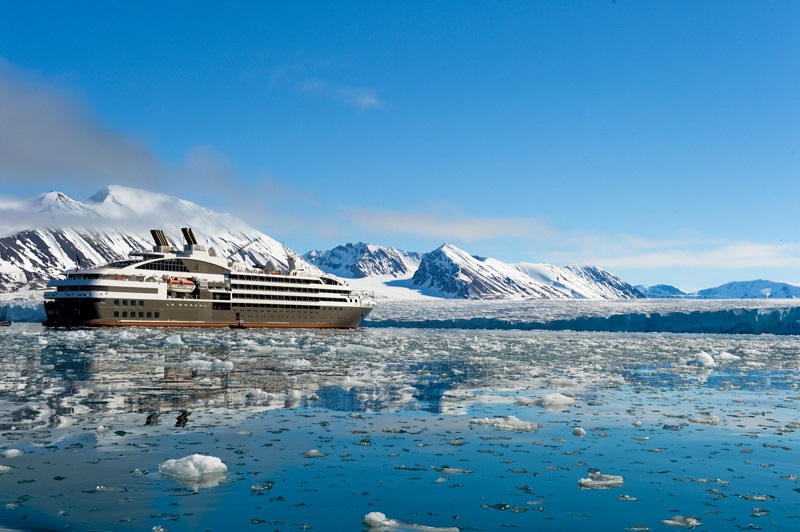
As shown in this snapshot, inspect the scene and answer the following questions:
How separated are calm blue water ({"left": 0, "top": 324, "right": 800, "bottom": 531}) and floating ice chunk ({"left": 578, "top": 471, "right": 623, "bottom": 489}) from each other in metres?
0.23

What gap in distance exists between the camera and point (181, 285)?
88.7m

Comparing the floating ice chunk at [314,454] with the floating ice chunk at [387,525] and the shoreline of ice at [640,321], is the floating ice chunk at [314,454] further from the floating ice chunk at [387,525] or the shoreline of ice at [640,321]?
the shoreline of ice at [640,321]

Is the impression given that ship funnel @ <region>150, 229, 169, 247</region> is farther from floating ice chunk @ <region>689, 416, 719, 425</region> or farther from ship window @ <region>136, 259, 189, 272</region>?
floating ice chunk @ <region>689, 416, 719, 425</region>

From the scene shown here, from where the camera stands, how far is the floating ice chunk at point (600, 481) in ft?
34.6

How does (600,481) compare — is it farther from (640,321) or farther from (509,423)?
(640,321)

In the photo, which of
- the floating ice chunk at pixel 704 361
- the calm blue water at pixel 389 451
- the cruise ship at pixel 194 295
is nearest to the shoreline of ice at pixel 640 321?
the cruise ship at pixel 194 295

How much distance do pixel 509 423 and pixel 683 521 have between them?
6944 mm

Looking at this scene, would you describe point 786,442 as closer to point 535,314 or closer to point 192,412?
point 192,412

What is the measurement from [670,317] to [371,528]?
307ft

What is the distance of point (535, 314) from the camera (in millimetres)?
115062

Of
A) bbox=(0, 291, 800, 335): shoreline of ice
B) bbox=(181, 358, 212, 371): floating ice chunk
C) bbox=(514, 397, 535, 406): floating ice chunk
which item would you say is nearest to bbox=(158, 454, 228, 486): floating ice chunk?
bbox=(514, 397, 535, 406): floating ice chunk

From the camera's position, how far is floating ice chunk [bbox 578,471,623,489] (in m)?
10.5

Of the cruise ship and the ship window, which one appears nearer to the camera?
the cruise ship

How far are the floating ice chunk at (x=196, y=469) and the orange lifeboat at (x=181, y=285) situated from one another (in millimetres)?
80201
